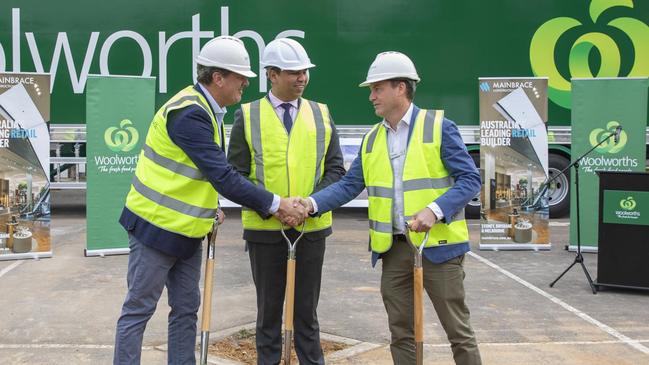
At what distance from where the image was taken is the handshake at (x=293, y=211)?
3805mm

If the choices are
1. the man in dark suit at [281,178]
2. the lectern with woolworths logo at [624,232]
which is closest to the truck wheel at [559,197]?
the lectern with woolworths logo at [624,232]

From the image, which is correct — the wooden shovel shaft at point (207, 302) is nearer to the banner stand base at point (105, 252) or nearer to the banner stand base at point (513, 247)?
the banner stand base at point (105, 252)

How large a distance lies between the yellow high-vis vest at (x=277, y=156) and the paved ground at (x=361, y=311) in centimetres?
129

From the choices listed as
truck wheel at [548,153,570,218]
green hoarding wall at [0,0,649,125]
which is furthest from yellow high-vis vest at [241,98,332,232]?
truck wheel at [548,153,570,218]

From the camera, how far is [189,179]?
367 cm

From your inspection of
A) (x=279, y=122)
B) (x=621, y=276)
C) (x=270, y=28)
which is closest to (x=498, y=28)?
(x=270, y=28)

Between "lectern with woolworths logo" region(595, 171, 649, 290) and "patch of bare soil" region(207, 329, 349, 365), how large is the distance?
3.15m

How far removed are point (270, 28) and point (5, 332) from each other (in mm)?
7048

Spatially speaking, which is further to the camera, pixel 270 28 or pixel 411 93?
pixel 270 28

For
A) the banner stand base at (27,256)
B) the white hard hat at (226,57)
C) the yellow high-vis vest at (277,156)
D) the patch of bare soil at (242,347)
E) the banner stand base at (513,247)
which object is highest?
the white hard hat at (226,57)

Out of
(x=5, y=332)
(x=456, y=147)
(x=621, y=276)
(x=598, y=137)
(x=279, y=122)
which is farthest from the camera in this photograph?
(x=598, y=137)

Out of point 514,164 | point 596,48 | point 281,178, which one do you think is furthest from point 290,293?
point 596,48

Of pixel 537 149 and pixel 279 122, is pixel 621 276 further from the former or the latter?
pixel 279 122

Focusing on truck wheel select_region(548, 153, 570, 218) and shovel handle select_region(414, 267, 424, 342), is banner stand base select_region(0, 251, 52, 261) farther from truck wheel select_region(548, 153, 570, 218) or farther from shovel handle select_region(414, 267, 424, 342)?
truck wheel select_region(548, 153, 570, 218)
